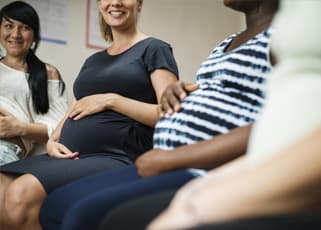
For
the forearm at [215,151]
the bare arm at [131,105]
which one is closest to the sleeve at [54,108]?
the bare arm at [131,105]

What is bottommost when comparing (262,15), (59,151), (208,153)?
(59,151)

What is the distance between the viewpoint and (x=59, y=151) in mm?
1477

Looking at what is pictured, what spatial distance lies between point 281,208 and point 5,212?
3.61ft

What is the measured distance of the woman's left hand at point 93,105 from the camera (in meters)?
1.42

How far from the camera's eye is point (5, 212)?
138cm

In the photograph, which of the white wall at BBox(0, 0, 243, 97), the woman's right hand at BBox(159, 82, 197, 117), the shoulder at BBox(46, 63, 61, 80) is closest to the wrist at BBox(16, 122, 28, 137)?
the shoulder at BBox(46, 63, 61, 80)

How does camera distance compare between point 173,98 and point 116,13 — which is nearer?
point 173,98

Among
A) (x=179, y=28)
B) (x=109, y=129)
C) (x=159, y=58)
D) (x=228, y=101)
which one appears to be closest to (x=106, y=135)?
(x=109, y=129)

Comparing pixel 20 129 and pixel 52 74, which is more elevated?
Answer: pixel 52 74

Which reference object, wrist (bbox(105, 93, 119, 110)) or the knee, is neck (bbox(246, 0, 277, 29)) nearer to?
wrist (bbox(105, 93, 119, 110))

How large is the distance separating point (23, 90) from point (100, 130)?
0.75 metres

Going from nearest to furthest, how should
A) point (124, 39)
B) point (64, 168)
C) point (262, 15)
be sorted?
point (262, 15) < point (64, 168) < point (124, 39)

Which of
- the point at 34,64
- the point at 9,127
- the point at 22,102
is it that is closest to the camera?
the point at 9,127

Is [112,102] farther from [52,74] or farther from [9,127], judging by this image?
[52,74]
